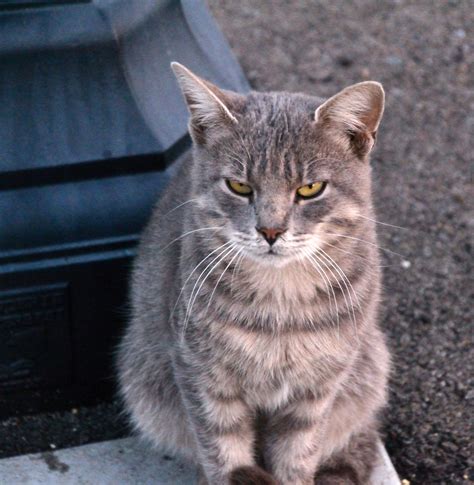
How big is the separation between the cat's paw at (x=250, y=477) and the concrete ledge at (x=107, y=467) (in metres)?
0.37

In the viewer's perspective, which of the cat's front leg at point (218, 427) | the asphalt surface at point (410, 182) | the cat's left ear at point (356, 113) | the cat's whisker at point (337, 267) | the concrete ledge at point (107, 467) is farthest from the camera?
the asphalt surface at point (410, 182)

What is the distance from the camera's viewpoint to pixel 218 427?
294 centimetres

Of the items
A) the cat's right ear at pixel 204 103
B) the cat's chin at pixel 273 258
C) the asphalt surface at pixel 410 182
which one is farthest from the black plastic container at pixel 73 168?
the cat's chin at pixel 273 258

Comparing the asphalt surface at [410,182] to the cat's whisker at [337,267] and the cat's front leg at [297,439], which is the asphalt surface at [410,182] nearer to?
the cat's front leg at [297,439]

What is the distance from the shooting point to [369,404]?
3.19 metres

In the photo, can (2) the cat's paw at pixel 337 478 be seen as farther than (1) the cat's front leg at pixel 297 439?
Yes

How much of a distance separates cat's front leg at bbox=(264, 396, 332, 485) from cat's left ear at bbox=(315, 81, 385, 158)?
78 centimetres

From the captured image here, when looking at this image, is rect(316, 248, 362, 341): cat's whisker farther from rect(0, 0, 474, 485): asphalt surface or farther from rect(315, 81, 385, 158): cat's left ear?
rect(0, 0, 474, 485): asphalt surface

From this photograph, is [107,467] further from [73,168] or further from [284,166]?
[284,166]

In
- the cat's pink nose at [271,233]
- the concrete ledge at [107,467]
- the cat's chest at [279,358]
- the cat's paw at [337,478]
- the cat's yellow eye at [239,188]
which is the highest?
the cat's yellow eye at [239,188]

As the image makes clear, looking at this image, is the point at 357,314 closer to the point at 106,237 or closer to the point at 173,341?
the point at 173,341

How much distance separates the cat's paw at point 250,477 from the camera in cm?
291

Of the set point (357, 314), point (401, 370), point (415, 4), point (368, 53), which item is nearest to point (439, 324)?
point (401, 370)

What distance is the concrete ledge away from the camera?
10.6 feet
